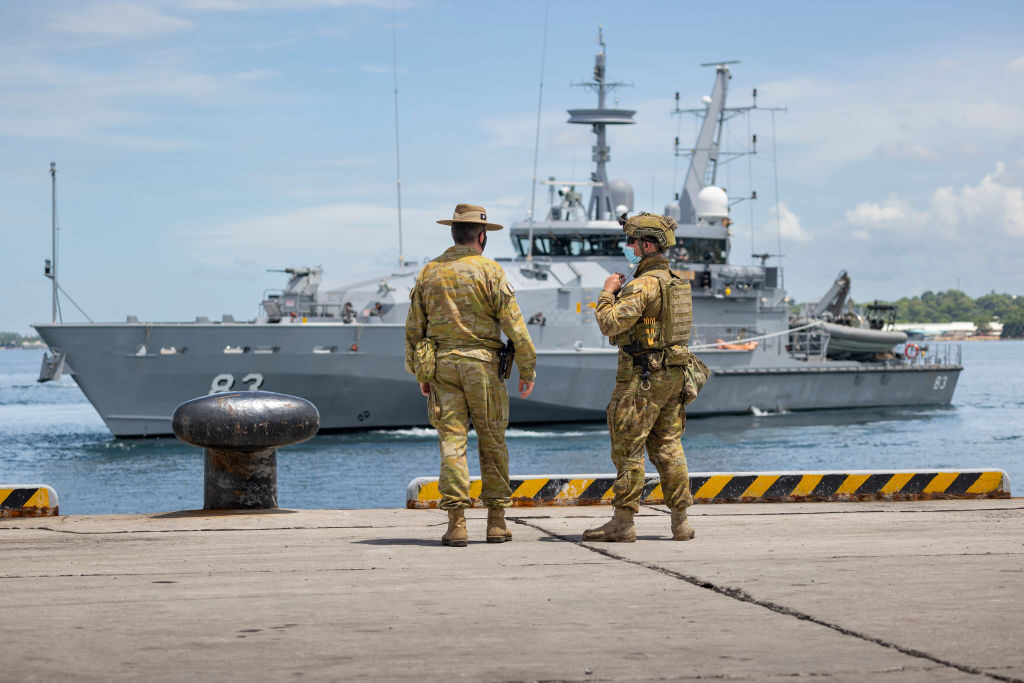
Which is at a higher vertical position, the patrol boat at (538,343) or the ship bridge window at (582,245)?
the ship bridge window at (582,245)

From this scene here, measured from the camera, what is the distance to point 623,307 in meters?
5.48

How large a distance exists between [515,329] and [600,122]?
25.9 m

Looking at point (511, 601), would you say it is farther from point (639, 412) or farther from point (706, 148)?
point (706, 148)

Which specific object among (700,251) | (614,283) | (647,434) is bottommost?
(647,434)

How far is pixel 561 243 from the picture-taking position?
27531 mm

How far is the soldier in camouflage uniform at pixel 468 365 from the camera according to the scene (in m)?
5.39

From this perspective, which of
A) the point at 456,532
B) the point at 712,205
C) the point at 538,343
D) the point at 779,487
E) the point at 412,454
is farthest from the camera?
the point at 712,205

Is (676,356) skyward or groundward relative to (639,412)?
skyward

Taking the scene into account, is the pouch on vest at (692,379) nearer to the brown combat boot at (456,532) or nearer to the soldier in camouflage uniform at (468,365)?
the soldier in camouflage uniform at (468,365)

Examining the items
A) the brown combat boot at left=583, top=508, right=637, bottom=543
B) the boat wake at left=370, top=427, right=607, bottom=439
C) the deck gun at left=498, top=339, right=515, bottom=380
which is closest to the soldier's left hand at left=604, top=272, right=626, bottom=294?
the deck gun at left=498, top=339, right=515, bottom=380

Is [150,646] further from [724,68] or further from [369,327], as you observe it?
[724,68]

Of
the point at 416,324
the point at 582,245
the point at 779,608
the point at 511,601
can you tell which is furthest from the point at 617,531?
the point at 582,245

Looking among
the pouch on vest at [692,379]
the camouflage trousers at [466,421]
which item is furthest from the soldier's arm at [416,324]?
the pouch on vest at [692,379]

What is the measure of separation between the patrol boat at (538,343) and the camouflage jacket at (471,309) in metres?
15.5
